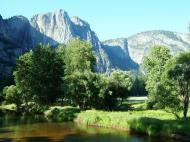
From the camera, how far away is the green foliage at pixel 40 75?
4469 inches

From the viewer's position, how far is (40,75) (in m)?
115

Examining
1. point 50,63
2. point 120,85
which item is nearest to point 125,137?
point 120,85

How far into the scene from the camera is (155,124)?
57219mm

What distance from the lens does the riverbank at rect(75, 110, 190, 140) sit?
173 feet

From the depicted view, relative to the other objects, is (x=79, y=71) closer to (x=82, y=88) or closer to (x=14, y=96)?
(x=82, y=88)

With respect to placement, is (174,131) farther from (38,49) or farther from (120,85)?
(38,49)

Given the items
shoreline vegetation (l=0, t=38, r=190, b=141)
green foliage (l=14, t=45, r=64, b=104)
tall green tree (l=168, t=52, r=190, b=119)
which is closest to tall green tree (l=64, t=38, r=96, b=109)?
shoreline vegetation (l=0, t=38, r=190, b=141)

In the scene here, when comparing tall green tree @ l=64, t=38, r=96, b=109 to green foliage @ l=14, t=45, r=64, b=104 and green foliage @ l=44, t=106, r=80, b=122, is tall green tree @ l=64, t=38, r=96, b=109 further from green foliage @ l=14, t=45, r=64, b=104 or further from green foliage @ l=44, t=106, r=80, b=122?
green foliage @ l=44, t=106, r=80, b=122

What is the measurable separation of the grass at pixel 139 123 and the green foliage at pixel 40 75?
113ft

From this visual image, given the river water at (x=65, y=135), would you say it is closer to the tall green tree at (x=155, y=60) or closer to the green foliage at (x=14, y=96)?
the tall green tree at (x=155, y=60)

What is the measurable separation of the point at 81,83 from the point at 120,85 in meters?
13.7

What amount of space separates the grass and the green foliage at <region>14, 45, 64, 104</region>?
3432 centimetres

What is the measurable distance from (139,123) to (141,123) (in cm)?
57

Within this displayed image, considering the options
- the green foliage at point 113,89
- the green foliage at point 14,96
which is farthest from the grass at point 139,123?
the green foliage at point 14,96
